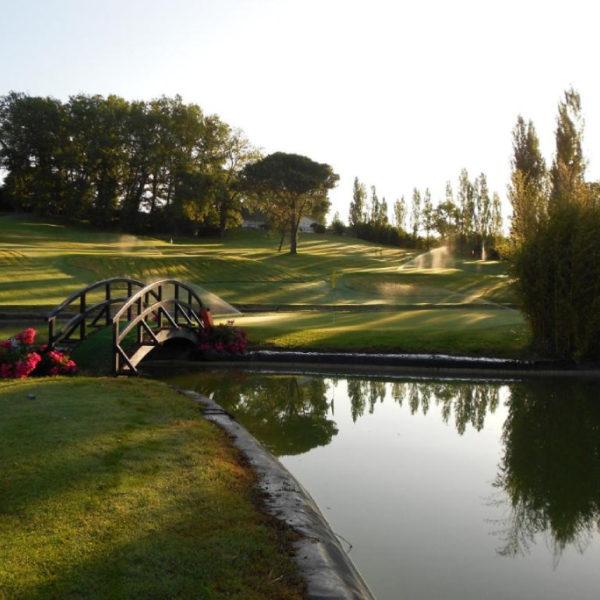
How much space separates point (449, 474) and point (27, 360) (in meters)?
7.67

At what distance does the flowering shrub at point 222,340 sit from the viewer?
55.8ft

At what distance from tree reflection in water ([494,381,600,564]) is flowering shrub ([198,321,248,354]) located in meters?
7.31

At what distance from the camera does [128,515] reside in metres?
4.93

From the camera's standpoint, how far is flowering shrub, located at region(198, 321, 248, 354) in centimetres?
1702

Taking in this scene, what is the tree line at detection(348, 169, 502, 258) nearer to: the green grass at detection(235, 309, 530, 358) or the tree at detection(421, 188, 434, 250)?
the tree at detection(421, 188, 434, 250)

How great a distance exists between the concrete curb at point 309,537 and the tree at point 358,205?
80479 mm

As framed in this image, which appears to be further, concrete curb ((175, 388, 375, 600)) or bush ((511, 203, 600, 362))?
bush ((511, 203, 600, 362))

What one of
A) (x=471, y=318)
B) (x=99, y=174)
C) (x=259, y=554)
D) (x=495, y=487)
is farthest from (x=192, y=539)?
(x=99, y=174)

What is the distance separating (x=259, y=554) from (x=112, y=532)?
1.09m

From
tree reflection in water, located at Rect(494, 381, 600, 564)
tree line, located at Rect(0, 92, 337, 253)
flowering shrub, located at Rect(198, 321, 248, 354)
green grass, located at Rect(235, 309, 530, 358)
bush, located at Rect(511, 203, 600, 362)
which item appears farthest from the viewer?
tree line, located at Rect(0, 92, 337, 253)

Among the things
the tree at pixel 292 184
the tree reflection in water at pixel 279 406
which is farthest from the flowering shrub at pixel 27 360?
A: the tree at pixel 292 184

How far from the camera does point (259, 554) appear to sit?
4492 millimetres

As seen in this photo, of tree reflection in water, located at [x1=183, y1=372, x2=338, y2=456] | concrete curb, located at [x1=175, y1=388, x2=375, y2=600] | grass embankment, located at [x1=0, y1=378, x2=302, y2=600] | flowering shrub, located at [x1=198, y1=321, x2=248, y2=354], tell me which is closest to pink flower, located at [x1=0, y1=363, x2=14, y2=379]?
grass embankment, located at [x1=0, y1=378, x2=302, y2=600]

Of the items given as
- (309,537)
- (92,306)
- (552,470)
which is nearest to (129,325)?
(92,306)
